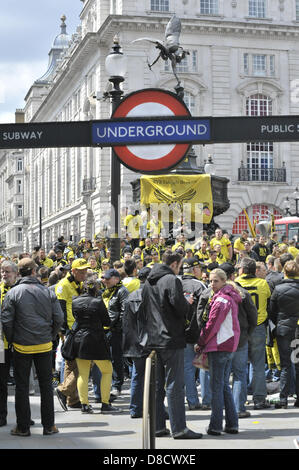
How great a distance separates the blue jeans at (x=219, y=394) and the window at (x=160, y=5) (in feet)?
148

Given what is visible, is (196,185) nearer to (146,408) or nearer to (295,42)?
(146,408)

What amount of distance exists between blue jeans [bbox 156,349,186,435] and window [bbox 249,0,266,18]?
4758 centimetres

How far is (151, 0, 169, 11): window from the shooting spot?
50.5 m

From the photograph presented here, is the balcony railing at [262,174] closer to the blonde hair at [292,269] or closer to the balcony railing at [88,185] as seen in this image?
the balcony railing at [88,185]

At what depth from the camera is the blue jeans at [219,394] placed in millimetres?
8094

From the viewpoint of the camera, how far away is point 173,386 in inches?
310

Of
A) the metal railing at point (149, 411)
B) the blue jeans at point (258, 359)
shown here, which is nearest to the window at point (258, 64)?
the blue jeans at point (258, 359)

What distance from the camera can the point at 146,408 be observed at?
228 inches

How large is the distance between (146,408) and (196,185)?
6748 mm

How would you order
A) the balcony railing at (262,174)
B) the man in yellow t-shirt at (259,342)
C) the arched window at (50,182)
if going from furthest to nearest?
the arched window at (50,182)
the balcony railing at (262,174)
the man in yellow t-shirt at (259,342)

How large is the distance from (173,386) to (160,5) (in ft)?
150

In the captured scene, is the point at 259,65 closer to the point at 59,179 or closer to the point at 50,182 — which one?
the point at 59,179

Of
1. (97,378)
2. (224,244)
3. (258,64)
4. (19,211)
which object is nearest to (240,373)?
(97,378)

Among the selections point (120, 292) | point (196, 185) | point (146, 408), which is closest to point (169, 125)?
point (146, 408)
